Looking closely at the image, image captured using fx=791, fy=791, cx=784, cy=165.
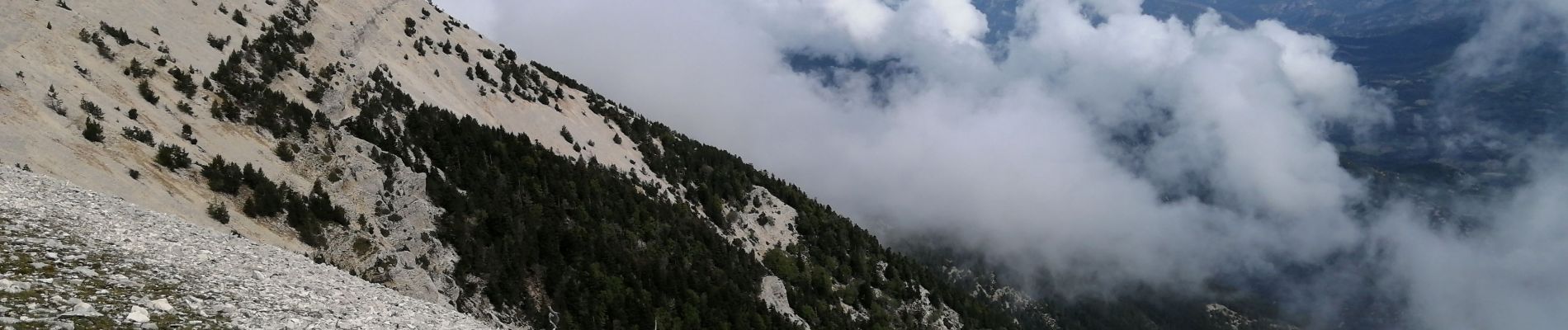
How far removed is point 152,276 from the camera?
52.8 ft

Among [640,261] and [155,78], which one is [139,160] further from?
[640,261]

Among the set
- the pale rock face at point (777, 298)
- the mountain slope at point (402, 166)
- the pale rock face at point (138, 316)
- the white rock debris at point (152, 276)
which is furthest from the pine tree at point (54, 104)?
the pale rock face at point (777, 298)

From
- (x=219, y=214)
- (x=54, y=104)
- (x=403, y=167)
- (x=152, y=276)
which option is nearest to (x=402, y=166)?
(x=403, y=167)

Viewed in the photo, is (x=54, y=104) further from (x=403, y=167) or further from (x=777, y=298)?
(x=777, y=298)

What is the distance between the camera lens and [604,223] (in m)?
50.5

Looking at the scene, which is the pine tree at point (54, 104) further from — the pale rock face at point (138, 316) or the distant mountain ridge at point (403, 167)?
the pale rock face at point (138, 316)

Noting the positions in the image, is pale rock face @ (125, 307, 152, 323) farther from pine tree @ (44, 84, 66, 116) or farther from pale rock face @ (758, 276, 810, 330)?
pale rock face @ (758, 276, 810, 330)

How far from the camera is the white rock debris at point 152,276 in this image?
13.8 metres

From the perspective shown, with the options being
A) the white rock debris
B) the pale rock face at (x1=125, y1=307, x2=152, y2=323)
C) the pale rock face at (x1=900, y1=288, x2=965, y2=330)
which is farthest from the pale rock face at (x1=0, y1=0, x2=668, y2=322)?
the pale rock face at (x1=900, y1=288, x2=965, y2=330)

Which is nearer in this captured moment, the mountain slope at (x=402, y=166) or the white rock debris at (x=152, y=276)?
the white rock debris at (x=152, y=276)

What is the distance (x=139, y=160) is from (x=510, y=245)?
14.6 meters

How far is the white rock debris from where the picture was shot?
45.3ft

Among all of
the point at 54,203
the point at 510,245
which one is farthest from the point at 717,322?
the point at 54,203

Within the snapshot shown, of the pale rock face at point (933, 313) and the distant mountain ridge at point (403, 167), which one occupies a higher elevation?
the pale rock face at point (933, 313)
